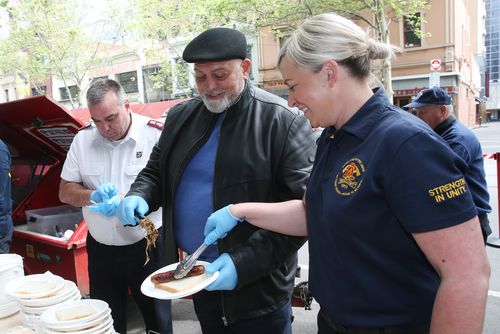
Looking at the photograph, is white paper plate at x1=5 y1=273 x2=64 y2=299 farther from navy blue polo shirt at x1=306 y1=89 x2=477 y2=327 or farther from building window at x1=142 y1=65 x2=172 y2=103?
building window at x1=142 y1=65 x2=172 y2=103

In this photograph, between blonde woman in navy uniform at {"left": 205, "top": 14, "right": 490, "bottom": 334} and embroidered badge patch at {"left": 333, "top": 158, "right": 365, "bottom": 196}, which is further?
embroidered badge patch at {"left": 333, "top": 158, "right": 365, "bottom": 196}

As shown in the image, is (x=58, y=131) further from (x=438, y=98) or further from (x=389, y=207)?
(x=438, y=98)

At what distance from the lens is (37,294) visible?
160 centimetres

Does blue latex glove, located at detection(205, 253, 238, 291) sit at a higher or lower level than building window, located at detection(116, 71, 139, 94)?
lower

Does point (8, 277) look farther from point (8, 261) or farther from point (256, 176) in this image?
point (256, 176)

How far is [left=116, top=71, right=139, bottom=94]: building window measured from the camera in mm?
26831

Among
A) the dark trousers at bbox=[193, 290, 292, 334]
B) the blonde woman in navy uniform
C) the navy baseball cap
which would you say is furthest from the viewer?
the navy baseball cap

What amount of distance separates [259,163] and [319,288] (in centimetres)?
66

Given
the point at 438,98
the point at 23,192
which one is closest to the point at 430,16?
the point at 438,98

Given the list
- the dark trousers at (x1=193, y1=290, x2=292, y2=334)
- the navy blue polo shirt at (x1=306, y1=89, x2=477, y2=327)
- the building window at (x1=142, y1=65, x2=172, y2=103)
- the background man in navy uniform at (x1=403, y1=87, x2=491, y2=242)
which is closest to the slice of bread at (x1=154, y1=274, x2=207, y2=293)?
the dark trousers at (x1=193, y1=290, x2=292, y2=334)

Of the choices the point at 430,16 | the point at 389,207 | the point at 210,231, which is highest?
the point at 430,16

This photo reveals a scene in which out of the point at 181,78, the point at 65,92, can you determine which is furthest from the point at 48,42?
the point at 65,92

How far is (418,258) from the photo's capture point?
1180 millimetres

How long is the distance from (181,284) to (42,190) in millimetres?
3195
